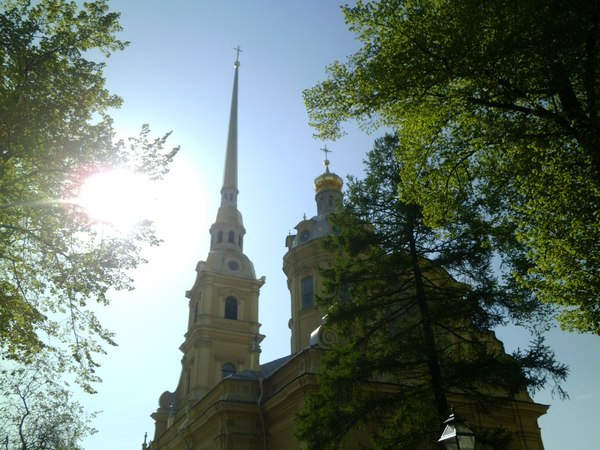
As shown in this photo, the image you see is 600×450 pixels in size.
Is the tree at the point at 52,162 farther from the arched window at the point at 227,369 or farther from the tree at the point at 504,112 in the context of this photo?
the arched window at the point at 227,369

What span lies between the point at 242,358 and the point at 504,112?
27519 millimetres

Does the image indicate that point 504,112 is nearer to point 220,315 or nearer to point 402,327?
point 402,327

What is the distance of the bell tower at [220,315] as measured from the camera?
33156mm

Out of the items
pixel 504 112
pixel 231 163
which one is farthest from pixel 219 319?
pixel 504 112

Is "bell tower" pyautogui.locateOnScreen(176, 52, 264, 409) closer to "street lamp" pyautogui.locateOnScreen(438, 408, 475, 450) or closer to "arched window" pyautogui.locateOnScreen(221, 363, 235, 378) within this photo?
"arched window" pyautogui.locateOnScreen(221, 363, 235, 378)

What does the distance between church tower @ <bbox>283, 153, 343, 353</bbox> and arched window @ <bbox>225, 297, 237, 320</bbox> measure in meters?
6.51

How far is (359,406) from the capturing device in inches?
511

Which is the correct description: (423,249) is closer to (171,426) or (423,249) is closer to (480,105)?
(480,105)

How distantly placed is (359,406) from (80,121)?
9.90 meters

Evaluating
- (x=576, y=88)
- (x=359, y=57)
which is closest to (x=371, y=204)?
(x=359, y=57)

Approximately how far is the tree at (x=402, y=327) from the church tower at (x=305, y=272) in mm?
11686

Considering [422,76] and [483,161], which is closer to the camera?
[422,76]

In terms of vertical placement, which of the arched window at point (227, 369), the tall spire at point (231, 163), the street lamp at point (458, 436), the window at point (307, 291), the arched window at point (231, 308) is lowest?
the street lamp at point (458, 436)

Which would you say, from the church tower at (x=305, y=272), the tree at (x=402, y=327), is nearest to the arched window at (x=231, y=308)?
the church tower at (x=305, y=272)
